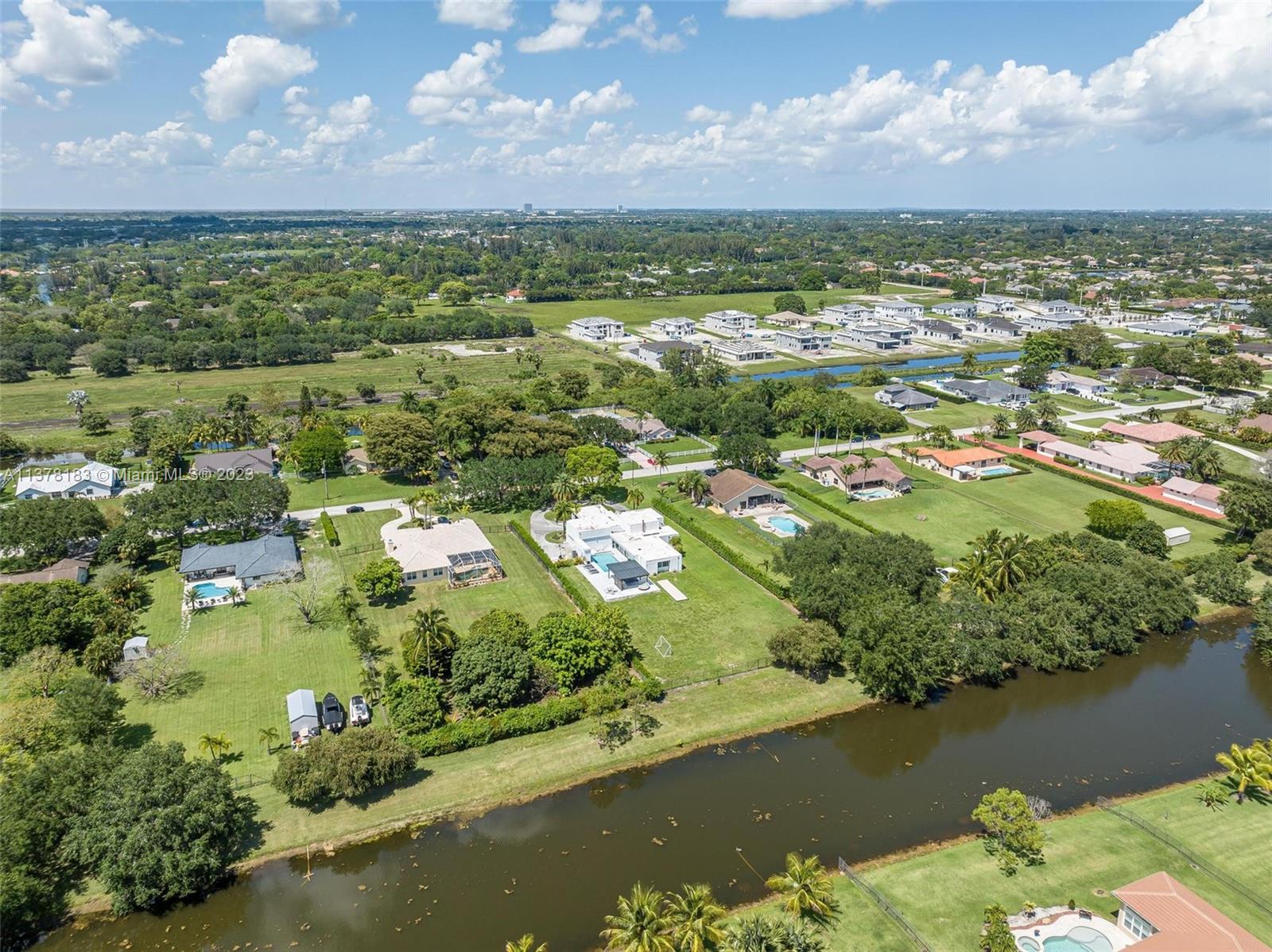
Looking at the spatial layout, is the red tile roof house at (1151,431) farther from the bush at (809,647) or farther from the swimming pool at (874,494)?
the bush at (809,647)

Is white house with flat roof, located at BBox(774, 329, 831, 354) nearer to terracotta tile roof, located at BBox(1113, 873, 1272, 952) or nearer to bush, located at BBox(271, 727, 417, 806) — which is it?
bush, located at BBox(271, 727, 417, 806)

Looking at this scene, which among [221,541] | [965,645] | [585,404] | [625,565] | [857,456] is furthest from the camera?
[585,404]

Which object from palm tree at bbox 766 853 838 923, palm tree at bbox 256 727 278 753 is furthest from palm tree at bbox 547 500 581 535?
palm tree at bbox 766 853 838 923

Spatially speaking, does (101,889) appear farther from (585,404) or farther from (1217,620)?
(585,404)

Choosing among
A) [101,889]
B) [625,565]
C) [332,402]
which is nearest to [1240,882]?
[625,565]

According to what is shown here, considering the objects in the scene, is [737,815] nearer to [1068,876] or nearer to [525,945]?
[525,945]
